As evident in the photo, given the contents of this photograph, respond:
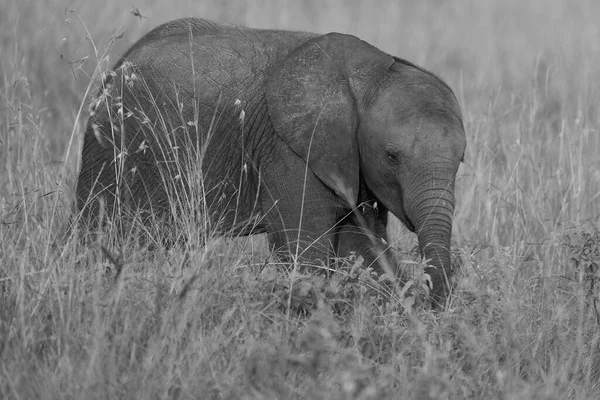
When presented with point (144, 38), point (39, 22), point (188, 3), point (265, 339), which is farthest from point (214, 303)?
point (188, 3)

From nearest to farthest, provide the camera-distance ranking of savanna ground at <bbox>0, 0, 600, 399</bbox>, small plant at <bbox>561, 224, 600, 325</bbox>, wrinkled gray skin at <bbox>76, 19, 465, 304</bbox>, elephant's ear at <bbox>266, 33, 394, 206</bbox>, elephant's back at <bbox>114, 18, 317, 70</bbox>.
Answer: savanna ground at <bbox>0, 0, 600, 399</bbox>, small plant at <bbox>561, 224, 600, 325</bbox>, wrinkled gray skin at <bbox>76, 19, 465, 304</bbox>, elephant's ear at <bbox>266, 33, 394, 206</bbox>, elephant's back at <bbox>114, 18, 317, 70</bbox>

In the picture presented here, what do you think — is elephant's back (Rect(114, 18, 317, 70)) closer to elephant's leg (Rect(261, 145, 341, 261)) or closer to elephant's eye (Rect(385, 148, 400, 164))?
elephant's leg (Rect(261, 145, 341, 261))

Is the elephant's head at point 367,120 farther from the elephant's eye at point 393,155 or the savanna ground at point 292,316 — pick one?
the savanna ground at point 292,316

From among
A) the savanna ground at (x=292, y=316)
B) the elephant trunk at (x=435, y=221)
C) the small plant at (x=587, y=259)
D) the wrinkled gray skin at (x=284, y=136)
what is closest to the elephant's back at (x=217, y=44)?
the wrinkled gray skin at (x=284, y=136)

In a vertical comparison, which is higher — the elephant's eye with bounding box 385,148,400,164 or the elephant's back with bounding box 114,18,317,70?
the elephant's back with bounding box 114,18,317,70

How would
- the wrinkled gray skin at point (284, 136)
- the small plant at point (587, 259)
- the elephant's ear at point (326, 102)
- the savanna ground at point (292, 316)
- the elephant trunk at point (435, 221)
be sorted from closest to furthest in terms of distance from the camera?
the savanna ground at point (292, 316), the elephant trunk at point (435, 221), the small plant at point (587, 259), the wrinkled gray skin at point (284, 136), the elephant's ear at point (326, 102)

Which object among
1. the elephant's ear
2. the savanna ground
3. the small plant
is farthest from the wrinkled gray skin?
the small plant

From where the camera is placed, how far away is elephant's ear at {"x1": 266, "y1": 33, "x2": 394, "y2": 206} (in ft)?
18.7

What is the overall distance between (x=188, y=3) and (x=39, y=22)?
2496mm

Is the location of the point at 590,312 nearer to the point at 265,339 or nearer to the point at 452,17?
the point at 265,339

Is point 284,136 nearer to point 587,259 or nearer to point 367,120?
point 367,120

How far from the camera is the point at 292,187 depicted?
5.76m

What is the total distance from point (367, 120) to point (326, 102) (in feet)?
0.72

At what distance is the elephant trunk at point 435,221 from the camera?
517cm
